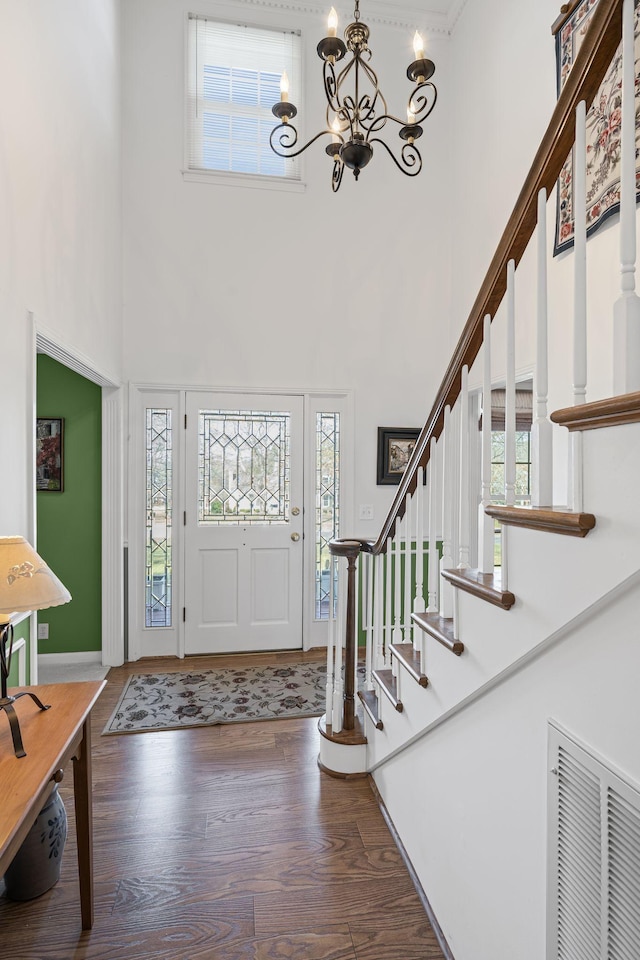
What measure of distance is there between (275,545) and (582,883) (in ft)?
10.3

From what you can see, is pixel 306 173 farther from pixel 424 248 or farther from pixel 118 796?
pixel 118 796

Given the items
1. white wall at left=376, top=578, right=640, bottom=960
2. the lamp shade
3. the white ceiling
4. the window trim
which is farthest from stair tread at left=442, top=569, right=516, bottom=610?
the white ceiling

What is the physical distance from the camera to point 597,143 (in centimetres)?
215

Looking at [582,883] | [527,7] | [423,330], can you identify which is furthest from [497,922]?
[527,7]

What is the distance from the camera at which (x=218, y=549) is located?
3.92 meters

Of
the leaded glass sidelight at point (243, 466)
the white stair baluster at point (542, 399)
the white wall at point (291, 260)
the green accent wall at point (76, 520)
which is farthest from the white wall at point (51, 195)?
the white stair baluster at point (542, 399)

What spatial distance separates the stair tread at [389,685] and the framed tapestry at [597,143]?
1.97m

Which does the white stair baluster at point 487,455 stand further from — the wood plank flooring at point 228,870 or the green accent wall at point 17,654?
the green accent wall at point 17,654

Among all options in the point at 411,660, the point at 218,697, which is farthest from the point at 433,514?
the point at 218,697

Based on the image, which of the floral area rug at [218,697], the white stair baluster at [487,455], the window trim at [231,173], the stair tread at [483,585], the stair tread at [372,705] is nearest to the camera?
the stair tread at [483,585]

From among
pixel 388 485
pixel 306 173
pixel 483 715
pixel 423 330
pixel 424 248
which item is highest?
pixel 306 173

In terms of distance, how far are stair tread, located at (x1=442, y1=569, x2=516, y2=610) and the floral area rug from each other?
1960mm

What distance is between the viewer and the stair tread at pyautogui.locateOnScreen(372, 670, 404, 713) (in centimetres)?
193

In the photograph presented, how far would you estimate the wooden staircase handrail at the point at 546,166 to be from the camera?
86 centimetres
